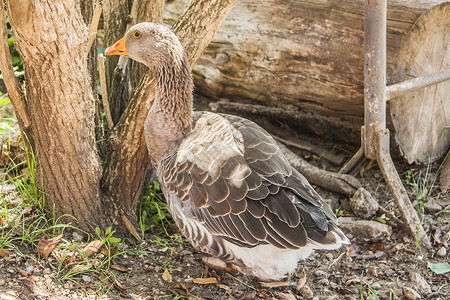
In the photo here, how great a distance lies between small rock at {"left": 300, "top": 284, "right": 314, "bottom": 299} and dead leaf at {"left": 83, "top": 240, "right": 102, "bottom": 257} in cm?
155

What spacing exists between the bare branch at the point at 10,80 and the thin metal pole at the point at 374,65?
2.67 metres

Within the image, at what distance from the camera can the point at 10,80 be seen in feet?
11.1

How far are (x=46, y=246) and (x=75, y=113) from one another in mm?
968

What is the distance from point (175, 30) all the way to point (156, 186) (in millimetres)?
1477

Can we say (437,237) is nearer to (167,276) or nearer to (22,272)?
(167,276)

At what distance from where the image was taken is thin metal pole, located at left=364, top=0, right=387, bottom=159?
3686 mm

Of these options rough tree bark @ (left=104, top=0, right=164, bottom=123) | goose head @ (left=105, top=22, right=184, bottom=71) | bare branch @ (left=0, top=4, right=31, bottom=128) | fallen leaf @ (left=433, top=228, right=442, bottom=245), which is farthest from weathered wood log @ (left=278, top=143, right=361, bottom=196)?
bare branch @ (left=0, top=4, right=31, bottom=128)

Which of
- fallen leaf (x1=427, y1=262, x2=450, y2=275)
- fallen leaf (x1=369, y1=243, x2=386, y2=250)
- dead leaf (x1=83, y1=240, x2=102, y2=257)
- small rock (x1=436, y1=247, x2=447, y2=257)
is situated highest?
dead leaf (x1=83, y1=240, x2=102, y2=257)

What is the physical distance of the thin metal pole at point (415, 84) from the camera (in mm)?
3865

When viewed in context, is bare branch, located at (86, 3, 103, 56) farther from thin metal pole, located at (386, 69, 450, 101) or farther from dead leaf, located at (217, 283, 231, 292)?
thin metal pole, located at (386, 69, 450, 101)

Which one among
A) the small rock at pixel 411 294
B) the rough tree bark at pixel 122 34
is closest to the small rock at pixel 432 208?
the small rock at pixel 411 294

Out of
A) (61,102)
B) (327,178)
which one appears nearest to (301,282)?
(327,178)

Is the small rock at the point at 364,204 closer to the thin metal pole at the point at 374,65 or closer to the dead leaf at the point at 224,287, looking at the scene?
the thin metal pole at the point at 374,65

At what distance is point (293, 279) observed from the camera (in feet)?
11.9
